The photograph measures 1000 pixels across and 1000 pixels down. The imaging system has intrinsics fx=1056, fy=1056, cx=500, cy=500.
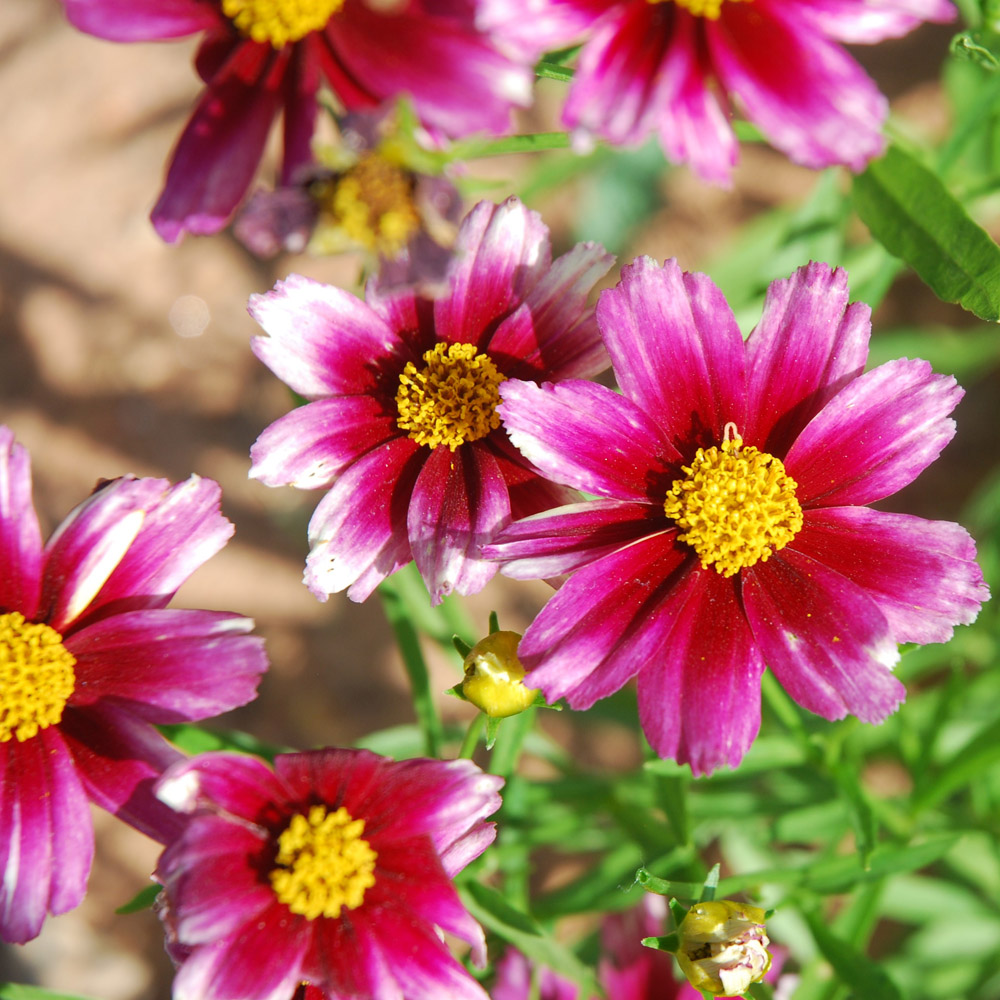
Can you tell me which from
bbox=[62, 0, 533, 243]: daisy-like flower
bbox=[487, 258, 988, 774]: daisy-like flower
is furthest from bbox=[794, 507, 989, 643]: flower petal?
bbox=[62, 0, 533, 243]: daisy-like flower

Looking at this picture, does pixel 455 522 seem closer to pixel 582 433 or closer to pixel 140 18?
pixel 582 433

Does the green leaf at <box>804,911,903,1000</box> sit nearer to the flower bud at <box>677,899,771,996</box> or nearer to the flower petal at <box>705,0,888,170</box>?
the flower bud at <box>677,899,771,996</box>

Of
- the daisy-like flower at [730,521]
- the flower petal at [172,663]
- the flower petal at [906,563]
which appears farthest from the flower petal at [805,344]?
the flower petal at [172,663]

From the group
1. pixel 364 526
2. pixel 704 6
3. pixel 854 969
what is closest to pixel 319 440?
pixel 364 526

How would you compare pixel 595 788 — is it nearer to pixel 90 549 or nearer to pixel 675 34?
pixel 90 549

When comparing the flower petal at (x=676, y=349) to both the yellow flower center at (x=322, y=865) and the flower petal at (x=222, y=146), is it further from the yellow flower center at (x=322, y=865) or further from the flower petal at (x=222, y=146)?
the yellow flower center at (x=322, y=865)

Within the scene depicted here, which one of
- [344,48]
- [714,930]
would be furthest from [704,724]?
[344,48]
